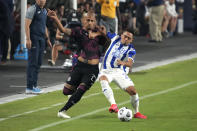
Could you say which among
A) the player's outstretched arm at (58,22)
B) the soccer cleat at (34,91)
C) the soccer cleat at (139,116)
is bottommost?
the soccer cleat at (34,91)

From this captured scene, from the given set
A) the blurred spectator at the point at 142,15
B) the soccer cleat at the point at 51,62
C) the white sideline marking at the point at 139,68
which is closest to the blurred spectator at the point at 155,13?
the blurred spectator at the point at 142,15

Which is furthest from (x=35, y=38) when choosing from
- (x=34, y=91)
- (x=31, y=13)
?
(x=34, y=91)

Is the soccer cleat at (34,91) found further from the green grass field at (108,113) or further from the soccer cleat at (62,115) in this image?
the soccer cleat at (62,115)

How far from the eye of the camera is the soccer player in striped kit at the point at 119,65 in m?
13.9

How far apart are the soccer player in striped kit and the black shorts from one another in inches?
6.8

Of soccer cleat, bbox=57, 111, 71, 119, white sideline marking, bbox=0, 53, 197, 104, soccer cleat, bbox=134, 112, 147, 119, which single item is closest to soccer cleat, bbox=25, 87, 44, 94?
white sideline marking, bbox=0, 53, 197, 104

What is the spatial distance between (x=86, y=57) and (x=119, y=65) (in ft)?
2.00

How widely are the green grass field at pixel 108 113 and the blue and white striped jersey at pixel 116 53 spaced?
3.01 feet

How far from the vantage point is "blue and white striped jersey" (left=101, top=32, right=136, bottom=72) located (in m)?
14.2

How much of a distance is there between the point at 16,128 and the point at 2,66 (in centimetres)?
1070

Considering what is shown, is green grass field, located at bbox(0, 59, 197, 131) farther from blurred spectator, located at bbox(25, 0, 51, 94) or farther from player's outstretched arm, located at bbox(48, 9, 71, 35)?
player's outstretched arm, located at bbox(48, 9, 71, 35)

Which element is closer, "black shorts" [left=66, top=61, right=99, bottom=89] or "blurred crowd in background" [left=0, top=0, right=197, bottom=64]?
"black shorts" [left=66, top=61, right=99, bottom=89]

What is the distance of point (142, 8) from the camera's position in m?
37.8

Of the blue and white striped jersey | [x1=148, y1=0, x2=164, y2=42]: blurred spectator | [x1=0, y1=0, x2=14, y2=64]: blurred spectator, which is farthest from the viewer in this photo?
[x1=148, y1=0, x2=164, y2=42]: blurred spectator
